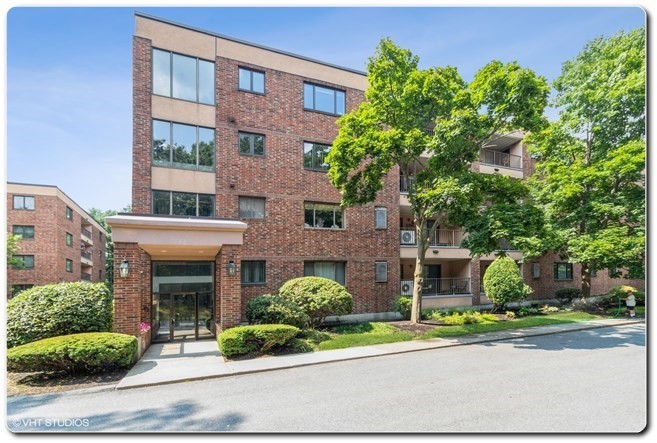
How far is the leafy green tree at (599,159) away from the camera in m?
12.4

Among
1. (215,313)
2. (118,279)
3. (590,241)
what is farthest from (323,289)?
(590,241)

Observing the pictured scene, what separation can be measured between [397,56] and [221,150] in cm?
769

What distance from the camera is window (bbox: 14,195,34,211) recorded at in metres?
26.8

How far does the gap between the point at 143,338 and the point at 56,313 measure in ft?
8.16

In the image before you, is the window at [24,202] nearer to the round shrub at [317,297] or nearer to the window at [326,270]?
A: the window at [326,270]

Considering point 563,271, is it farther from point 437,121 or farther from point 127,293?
point 127,293

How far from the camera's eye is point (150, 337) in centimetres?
1191

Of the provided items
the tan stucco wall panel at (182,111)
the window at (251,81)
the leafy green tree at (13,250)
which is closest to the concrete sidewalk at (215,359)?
the tan stucco wall panel at (182,111)

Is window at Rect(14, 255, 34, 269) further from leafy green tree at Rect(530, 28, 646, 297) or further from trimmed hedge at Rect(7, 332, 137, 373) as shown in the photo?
leafy green tree at Rect(530, 28, 646, 297)

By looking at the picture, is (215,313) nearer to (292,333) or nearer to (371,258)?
(292,333)

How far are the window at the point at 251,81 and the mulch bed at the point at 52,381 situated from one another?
38.1ft

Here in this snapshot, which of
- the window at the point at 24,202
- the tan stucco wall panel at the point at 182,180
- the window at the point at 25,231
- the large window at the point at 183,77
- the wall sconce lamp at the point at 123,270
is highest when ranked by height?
the large window at the point at 183,77

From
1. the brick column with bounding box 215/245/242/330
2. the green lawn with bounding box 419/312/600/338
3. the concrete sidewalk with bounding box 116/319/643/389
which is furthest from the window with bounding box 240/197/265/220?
the green lawn with bounding box 419/312/600/338

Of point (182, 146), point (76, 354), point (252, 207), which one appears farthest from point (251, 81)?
point (76, 354)
